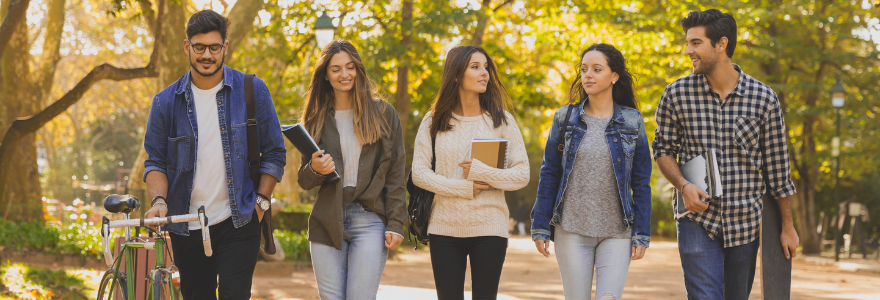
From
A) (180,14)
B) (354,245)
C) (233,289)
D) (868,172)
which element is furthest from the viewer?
(868,172)

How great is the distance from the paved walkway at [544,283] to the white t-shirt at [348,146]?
6.13 meters

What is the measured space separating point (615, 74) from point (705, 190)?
76 centimetres

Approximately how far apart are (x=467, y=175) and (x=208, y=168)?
1.29 m

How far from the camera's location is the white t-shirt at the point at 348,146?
13.6ft

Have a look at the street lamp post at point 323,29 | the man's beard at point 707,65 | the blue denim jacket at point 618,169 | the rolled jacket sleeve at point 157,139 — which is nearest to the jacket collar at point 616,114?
the blue denim jacket at point 618,169

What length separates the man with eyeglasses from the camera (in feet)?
12.2

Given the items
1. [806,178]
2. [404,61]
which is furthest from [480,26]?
[806,178]

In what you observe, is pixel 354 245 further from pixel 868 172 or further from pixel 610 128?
pixel 868 172

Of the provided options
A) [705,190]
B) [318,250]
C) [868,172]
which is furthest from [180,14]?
[868,172]

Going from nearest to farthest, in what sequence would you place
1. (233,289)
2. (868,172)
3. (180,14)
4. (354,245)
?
(233,289) → (354,245) → (180,14) → (868,172)

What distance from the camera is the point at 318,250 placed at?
406 cm

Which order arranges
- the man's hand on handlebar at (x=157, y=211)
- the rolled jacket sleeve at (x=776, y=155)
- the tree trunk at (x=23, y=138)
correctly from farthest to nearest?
the tree trunk at (x=23, y=138)
the rolled jacket sleeve at (x=776, y=155)
the man's hand on handlebar at (x=157, y=211)

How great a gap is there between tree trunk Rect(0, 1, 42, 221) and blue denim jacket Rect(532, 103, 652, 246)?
12809 mm

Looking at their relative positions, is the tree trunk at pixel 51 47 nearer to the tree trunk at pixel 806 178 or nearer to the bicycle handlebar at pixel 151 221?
the bicycle handlebar at pixel 151 221
